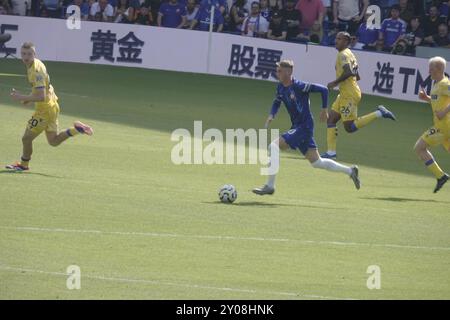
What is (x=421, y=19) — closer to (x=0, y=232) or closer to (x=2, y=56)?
(x=2, y=56)

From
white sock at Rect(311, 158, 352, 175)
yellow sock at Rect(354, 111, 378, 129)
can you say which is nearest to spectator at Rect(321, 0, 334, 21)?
yellow sock at Rect(354, 111, 378, 129)

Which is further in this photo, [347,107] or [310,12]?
[310,12]

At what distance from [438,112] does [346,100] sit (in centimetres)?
452

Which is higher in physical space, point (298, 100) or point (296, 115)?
point (298, 100)

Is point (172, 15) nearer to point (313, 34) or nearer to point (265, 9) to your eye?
point (265, 9)

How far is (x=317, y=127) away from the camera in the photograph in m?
27.1

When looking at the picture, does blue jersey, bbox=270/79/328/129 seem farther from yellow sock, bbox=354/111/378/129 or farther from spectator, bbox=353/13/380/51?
spectator, bbox=353/13/380/51

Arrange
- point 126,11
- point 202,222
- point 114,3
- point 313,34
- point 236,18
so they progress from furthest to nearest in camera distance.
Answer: point 114,3 < point 126,11 < point 236,18 < point 313,34 < point 202,222

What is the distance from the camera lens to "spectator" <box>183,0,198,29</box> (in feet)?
120

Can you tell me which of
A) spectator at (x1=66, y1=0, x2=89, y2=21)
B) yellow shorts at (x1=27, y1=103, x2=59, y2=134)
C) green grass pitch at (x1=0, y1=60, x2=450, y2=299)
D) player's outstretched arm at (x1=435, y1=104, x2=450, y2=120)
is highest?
spectator at (x1=66, y1=0, x2=89, y2=21)

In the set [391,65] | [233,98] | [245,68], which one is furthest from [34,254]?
[245,68]

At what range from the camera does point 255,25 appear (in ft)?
115

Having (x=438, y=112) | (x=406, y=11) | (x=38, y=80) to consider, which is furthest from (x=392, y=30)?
(x=38, y=80)

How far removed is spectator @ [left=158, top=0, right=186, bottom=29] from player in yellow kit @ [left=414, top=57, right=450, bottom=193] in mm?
18989
